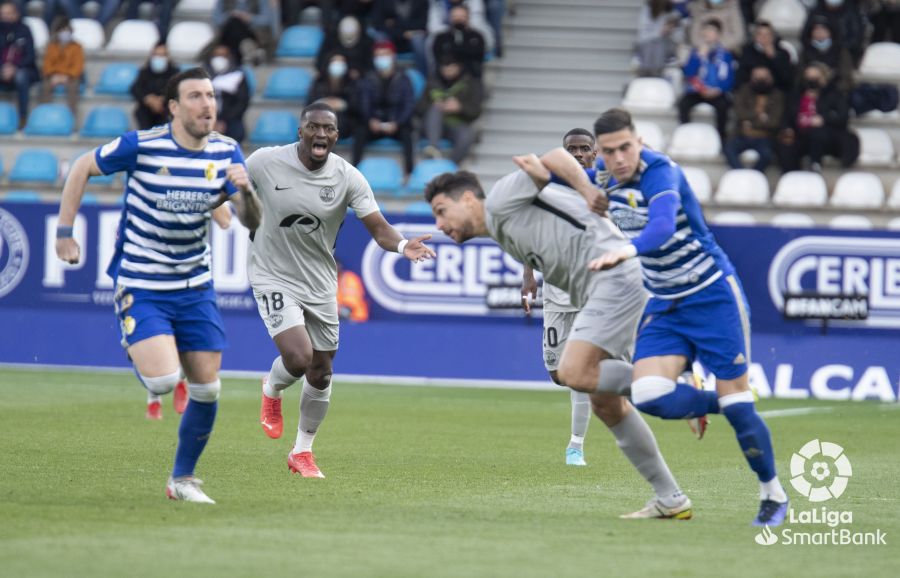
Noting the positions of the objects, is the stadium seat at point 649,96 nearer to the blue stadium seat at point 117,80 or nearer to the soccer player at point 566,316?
the blue stadium seat at point 117,80

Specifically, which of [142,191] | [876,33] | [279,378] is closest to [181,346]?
[142,191]

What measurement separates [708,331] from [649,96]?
15003 millimetres

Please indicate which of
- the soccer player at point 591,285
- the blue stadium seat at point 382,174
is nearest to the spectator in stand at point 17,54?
the blue stadium seat at point 382,174

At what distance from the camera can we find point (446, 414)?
1523cm

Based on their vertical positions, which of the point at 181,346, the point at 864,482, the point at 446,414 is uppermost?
the point at 181,346

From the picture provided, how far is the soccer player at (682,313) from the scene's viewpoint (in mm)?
7980

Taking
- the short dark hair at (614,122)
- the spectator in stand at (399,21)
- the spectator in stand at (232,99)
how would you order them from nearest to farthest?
the short dark hair at (614,122)
the spectator in stand at (232,99)
the spectator in stand at (399,21)

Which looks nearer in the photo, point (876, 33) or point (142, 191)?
point (142, 191)

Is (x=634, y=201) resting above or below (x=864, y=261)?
above

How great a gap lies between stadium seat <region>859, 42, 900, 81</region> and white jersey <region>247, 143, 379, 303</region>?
14.4 m

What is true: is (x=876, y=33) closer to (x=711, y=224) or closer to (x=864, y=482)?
(x=711, y=224)

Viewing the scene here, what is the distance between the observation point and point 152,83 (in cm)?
2252

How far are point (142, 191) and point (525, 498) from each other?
9.45 feet

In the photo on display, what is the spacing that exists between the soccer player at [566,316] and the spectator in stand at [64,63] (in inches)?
570
